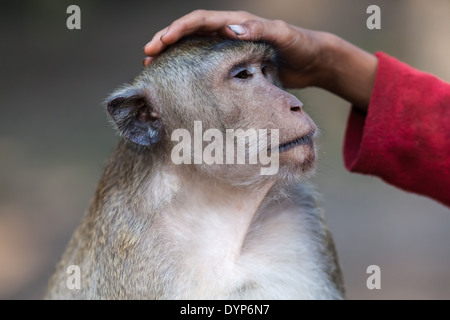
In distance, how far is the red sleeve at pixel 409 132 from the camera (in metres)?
2.39

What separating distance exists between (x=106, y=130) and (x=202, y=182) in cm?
443

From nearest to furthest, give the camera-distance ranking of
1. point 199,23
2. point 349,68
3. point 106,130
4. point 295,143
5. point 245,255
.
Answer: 1. point 295,143
2. point 199,23
3. point 245,255
4. point 349,68
5. point 106,130

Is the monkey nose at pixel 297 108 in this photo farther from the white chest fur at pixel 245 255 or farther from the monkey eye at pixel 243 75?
the white chest fur at pixel 245 255

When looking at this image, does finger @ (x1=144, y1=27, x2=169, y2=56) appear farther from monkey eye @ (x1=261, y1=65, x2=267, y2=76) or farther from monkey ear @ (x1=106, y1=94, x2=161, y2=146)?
monkey eye @ (x1=261, y1=65, x2=267, y2=76)

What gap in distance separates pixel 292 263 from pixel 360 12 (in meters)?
4.60

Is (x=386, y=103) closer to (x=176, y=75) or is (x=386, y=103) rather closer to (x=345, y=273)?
(x=176, y=75)

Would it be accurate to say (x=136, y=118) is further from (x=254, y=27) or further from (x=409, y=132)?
(x=409, y=132)

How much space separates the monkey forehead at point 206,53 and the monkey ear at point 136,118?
0.15 meters

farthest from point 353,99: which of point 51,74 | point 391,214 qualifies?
point 51,74

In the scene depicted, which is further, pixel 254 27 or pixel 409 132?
pixel 409 132

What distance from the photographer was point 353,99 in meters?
2.66

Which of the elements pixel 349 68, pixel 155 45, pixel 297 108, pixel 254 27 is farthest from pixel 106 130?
pixel 297 108

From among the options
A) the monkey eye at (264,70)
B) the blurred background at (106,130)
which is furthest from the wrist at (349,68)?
the blurred background at (106,130)

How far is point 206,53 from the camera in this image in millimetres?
2230
